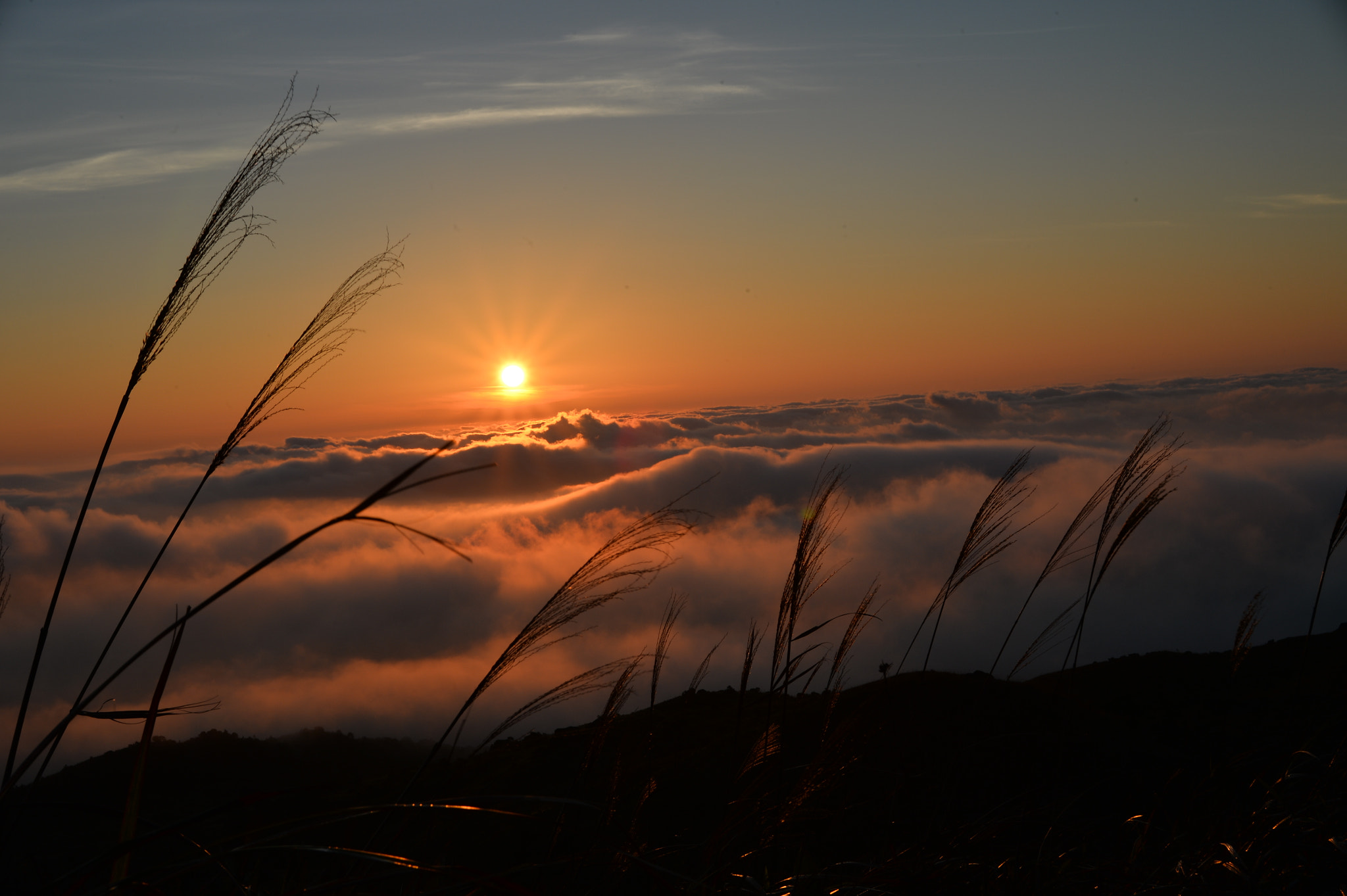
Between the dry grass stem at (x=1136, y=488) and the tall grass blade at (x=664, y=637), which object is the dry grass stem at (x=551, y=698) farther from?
the dry grass stem at (x=1136, y=488)

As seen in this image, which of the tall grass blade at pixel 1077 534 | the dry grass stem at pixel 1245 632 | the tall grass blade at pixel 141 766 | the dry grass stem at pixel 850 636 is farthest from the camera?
the dry grass stem at pixel 1245 632

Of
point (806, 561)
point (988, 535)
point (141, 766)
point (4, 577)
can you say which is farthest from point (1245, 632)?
point (4, 577)

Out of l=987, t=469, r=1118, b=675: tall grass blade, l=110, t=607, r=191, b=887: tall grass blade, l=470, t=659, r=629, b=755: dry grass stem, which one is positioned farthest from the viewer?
l=987, t=469, r=1118, b=675: tall grass blade

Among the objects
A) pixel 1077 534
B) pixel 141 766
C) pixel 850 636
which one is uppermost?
pixel 1077 534

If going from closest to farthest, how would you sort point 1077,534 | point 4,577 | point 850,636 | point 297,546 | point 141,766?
point 297,546 < point 141,766 < point 4,577 < point 850,636 < point 1077,534

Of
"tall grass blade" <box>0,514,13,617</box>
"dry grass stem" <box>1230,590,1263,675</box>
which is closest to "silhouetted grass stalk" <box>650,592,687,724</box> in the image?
"tall grass blade" <box>0,514,13,617</box>

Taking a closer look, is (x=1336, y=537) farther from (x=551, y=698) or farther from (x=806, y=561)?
(x=551, y=698)

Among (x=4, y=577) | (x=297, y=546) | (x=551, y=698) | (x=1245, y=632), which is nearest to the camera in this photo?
(x=297, y=546)

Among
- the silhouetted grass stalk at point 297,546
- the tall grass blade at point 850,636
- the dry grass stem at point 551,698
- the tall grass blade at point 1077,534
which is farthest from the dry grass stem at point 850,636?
the silhouetted grass stalk at point 297,546

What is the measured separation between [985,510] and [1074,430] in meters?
156

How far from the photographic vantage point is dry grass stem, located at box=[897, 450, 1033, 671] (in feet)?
8.68

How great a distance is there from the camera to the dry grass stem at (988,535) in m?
2.64

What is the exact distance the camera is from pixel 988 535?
268 centimetres

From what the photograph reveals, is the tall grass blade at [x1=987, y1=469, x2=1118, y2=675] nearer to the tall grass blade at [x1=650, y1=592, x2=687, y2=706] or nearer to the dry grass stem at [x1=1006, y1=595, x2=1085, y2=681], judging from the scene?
the dry grass stem at [x1=1006, y1=595, x2=1085, y2=681]
